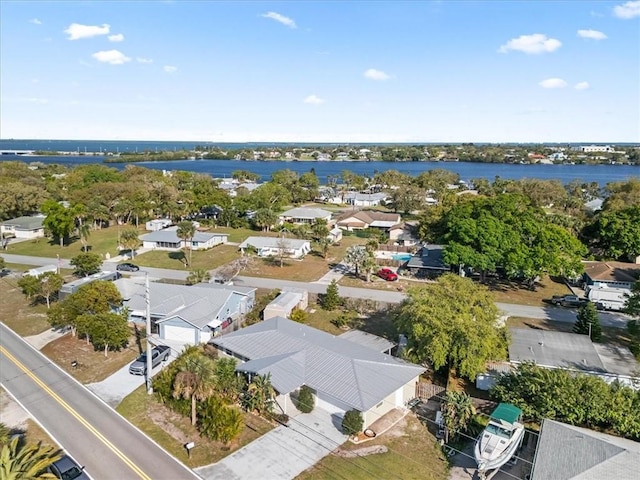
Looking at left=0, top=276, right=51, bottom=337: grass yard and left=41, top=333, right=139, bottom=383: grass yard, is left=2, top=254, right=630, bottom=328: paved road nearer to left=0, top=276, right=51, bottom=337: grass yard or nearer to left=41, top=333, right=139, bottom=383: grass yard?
left=0, top=276, right=51, bottom=337: grass yard

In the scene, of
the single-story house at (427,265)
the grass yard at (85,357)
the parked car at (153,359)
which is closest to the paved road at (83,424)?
the grass yard at (85,357)

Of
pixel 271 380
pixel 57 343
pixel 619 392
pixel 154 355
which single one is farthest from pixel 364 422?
pixel 57 343

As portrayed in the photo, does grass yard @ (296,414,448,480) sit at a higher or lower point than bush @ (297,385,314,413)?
lower

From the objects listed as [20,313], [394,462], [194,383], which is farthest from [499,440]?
[20,313]

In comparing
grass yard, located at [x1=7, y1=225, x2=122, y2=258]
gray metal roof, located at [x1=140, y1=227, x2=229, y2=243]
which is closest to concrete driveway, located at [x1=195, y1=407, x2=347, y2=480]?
gray metal roof, located at [x1=140, y1=227, x2=229, y2=243]

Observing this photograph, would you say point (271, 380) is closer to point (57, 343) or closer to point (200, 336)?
point (200, 336)
